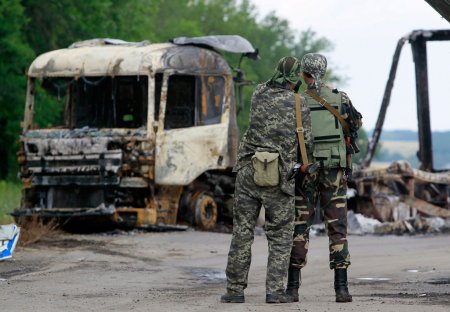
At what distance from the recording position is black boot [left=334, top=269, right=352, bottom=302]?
10.1 m

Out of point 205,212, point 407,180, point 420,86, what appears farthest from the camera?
point 420,86

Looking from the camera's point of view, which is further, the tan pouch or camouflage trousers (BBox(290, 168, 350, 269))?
camouflage trousers (BBox(290, 168, 350, 269))

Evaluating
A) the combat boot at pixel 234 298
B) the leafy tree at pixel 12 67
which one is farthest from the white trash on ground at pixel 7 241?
the leafy tree at pixel 12 67

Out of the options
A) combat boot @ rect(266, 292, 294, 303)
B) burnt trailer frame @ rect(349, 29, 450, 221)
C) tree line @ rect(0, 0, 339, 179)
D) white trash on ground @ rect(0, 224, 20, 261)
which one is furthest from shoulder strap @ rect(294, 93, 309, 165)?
tree line @ rect(0, 0, 339, 179)

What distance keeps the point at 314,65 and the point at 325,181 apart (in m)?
0.93

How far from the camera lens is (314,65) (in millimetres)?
10312

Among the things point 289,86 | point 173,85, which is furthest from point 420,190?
point 289,86

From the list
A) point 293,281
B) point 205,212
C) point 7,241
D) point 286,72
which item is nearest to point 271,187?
point 293,281

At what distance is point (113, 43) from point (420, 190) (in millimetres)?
5992

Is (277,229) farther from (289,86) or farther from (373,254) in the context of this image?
(373,254)

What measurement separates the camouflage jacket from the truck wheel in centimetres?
1068

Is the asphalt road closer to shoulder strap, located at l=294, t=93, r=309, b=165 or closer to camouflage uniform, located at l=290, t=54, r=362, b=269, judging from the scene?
camouflage uniform, located at l=290, t=54, r=362, b=269

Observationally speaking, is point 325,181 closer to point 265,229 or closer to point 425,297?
point 265,229

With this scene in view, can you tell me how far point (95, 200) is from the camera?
64.1 ft
